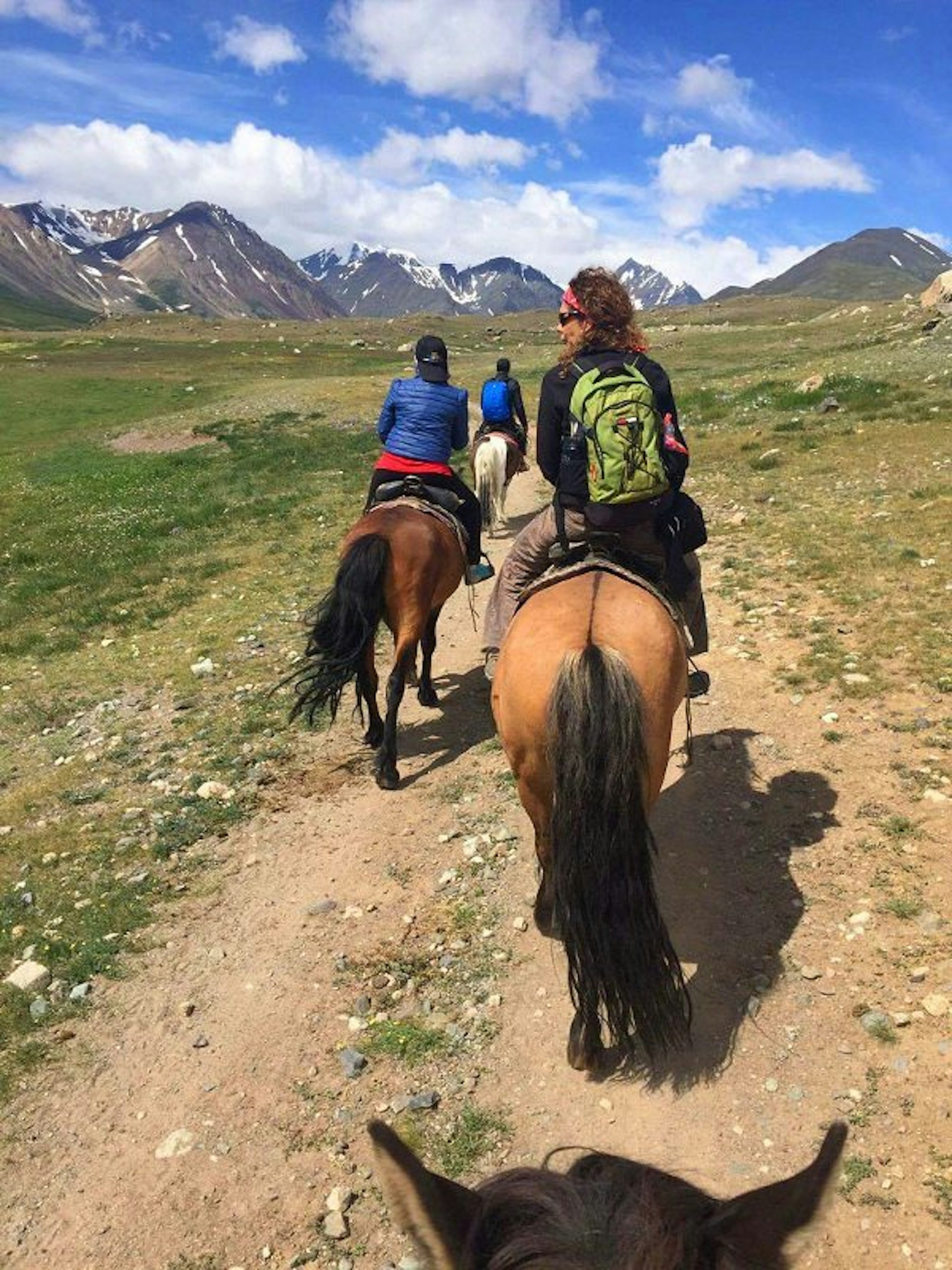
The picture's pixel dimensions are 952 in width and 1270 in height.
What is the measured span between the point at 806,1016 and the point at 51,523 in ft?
73.6

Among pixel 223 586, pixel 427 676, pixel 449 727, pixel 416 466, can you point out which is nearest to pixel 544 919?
pixel 449 727

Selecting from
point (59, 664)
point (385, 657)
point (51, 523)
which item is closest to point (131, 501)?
point (51, 523)

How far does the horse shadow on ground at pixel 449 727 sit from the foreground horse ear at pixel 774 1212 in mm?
6802

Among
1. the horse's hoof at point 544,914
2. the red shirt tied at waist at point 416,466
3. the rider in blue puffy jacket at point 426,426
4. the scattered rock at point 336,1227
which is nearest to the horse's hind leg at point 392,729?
the rider in blue puffy jacket at point 426,426

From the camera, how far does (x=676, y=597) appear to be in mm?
6402

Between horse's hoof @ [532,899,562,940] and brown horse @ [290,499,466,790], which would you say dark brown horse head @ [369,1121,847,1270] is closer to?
horse's hoof @ [532,899,562,940]

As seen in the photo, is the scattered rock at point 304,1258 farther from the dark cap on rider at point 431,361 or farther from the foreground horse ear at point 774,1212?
the dark cap on rider at point 431,361

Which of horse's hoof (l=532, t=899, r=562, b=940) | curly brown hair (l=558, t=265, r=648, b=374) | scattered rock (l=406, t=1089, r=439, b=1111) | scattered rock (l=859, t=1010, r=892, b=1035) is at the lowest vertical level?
scattered rock (l=406, t=1089, r=439, b=1111)

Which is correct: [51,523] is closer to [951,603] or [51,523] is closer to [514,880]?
[514,880]

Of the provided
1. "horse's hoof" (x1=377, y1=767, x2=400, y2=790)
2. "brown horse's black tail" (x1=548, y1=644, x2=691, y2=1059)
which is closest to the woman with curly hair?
"brown horse's black tail" (x1=548, y1=644, x2=691, y2=1059)

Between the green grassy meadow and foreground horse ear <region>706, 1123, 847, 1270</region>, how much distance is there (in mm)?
5212

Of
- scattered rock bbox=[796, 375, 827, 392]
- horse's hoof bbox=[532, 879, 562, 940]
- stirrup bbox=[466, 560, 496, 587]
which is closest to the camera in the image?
horse's hoof bbox=[532, 879, 562, 940]

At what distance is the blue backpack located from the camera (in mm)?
16875

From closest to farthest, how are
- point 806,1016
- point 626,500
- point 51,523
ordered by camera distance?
1. point 806,1016
2. point 626,500
3. point 51,523
